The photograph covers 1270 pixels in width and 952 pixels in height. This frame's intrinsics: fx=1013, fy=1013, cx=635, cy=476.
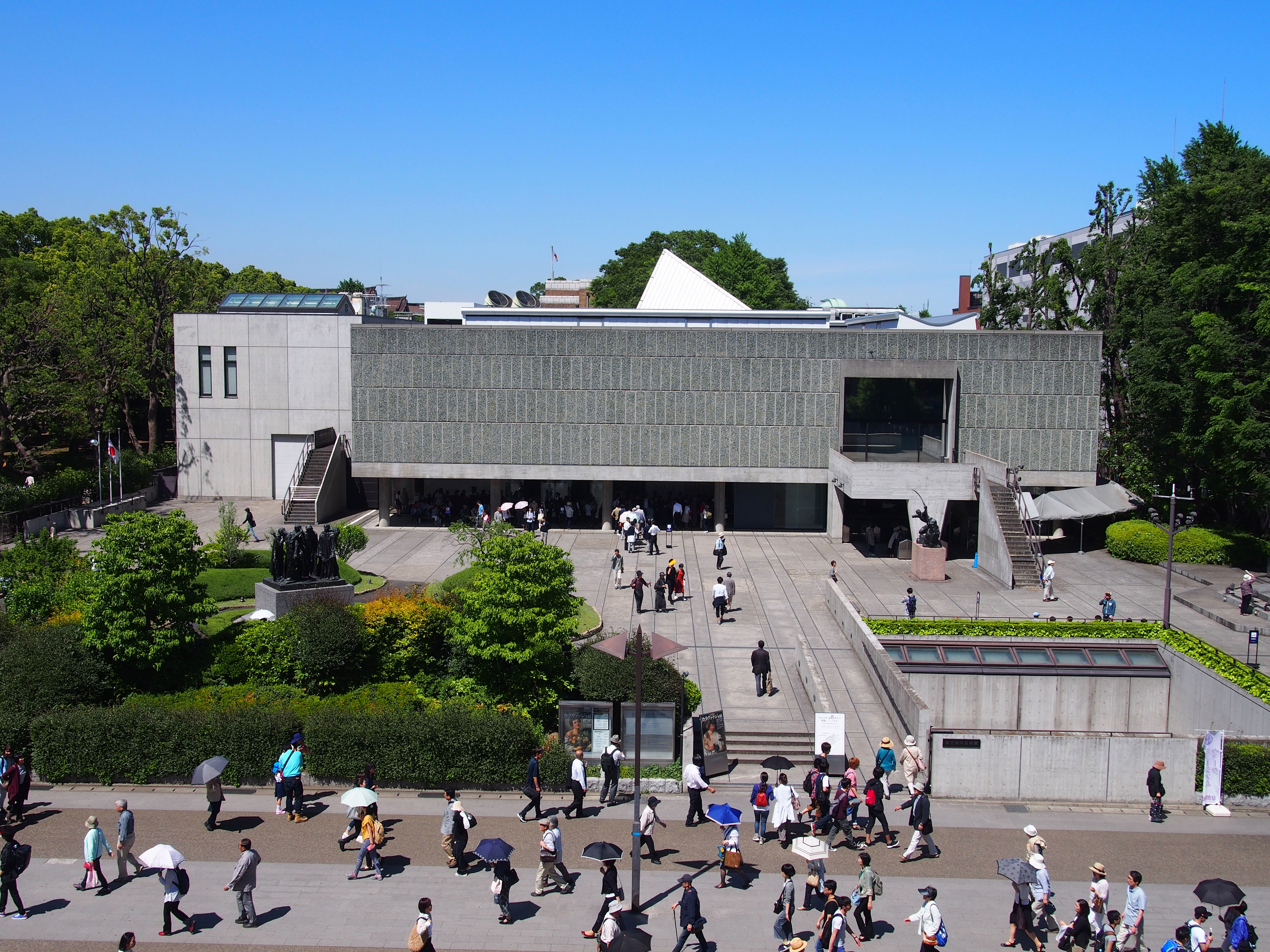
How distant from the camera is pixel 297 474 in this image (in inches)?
1694

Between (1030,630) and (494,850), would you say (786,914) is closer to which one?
(494,850)

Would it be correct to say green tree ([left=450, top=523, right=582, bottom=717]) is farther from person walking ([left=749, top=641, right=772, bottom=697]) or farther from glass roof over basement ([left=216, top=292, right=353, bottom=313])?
glass roof over basement ([left=216, top=292, right=353, bottom=313])

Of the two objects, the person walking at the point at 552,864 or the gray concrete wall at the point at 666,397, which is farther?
the gray concrete wall at the point at 666,397

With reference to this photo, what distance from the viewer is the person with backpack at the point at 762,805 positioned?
55.2 feet

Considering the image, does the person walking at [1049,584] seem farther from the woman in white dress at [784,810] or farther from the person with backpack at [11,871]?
the person with backpack at [11,871]

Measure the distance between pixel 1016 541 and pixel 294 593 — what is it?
23.4 m

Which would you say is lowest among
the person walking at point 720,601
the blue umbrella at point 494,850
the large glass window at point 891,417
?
the blue umbrella at point 494,850

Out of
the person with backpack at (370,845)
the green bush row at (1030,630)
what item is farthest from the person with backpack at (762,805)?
the green bush row at (1030,630)

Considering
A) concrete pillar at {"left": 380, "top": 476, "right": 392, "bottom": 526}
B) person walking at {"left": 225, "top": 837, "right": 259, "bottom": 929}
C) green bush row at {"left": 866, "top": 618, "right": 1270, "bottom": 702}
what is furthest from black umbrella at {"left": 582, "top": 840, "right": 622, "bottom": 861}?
concrete pillar at {"left": 380, "top": 476, "right": 392, "bottom": 526}

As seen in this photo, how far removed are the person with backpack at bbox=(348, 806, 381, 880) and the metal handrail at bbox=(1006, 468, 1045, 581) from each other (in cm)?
2409

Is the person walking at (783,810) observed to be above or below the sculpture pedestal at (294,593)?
below

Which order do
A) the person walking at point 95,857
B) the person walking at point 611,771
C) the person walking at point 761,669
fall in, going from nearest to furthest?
1. the person walking at point 95,857
2. the person walking at point 611,771
3. the person walking at point 761,669

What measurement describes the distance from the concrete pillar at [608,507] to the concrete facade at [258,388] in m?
12.6

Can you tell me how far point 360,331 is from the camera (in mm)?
41938
